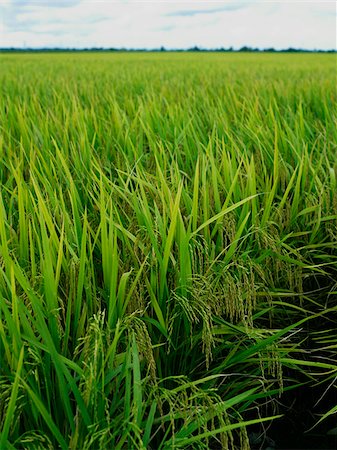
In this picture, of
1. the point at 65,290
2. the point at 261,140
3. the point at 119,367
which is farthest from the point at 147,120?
the point at 119,367

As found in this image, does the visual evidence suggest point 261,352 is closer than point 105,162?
Yes

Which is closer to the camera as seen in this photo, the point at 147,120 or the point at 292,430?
the point at 292,430

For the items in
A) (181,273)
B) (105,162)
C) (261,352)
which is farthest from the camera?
(105,162)

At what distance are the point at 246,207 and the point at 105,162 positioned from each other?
2.03 feet

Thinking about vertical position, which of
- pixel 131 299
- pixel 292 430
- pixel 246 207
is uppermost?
pixel 246 207

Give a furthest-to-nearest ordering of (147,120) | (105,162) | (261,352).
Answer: (147,120) → (105,162) → (261,352)

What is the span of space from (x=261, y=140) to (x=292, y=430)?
3.57 feet

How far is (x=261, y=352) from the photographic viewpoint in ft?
4.34

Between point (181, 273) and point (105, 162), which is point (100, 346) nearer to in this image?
point (181, 273)

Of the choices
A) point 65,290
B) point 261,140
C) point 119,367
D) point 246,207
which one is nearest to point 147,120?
point 261,140

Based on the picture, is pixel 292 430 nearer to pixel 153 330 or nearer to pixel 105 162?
pixel 153 330

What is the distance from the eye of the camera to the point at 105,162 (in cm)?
195

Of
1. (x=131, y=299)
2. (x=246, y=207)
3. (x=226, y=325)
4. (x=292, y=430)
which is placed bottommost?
(x=292, y=430)

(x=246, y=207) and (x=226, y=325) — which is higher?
(x=246, y=207)
